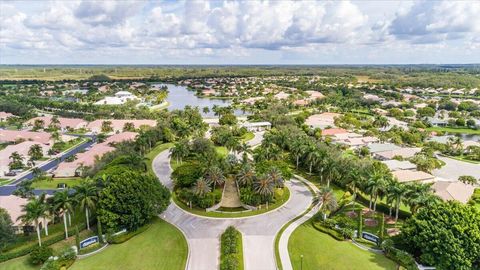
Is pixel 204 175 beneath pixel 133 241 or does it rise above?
above

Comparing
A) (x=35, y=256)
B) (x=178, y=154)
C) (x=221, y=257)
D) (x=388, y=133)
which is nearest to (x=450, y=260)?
(x=221, y=257)

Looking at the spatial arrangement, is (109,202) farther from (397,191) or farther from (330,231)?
(397,191)

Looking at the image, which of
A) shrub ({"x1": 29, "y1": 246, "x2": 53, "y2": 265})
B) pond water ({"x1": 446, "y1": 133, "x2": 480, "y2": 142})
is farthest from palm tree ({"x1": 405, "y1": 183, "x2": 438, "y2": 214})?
pond water ({"x1": 446, "y1": 133, "x2": 480, "y2": 142})

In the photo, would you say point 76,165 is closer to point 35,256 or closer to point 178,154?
point 178,154

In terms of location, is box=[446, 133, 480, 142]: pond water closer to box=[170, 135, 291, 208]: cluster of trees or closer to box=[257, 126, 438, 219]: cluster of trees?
box=[257, 126, 438, 219]: cluster of trees

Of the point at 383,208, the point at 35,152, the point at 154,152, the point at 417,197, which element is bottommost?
the point at 383,208

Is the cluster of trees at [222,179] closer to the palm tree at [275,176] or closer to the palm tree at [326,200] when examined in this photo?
the palm tree at [275,176]

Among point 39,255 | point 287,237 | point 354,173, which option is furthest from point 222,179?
A: point 39,255

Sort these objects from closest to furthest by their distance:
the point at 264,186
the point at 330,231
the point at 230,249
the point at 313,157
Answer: the point at 230,249 → the point at 330,231 → the point at 264,186 → the point at 313,157
